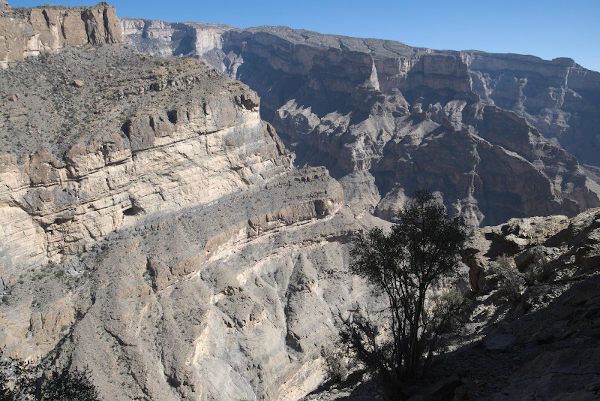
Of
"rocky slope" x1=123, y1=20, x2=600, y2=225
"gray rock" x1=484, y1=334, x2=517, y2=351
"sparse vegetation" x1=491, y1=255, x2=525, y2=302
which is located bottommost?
"gray rock" x1=484, y1=334, x2=517, y2=351

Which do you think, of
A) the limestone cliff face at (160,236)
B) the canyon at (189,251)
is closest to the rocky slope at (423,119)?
the limestone cliff face at (160,236)

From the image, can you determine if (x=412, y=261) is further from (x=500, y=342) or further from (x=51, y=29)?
(x=51, y=29)

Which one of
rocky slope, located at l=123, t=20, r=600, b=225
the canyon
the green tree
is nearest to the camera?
the green tree

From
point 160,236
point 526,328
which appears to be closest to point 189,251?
point 160,236

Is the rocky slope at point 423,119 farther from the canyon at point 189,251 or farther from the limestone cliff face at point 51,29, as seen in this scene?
the limestone cliff face at point 51,29

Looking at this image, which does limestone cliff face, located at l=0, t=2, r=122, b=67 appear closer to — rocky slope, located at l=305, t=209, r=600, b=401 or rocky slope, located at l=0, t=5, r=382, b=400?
rocky slope, located at l=0, t=5, r=382, b=400

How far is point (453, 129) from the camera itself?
388 feet

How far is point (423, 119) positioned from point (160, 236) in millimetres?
98823

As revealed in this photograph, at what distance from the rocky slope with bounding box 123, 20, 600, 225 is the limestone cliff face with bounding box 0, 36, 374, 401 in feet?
61.4

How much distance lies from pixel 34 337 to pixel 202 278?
637 inches

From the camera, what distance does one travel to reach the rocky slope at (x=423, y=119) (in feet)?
351

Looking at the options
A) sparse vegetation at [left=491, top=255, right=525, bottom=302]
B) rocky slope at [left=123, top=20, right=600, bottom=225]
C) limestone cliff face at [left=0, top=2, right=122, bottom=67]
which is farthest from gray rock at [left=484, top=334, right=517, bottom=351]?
limestone cliff face at [left=0, top=2, right=122, bottom=67]

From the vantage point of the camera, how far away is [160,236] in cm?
4688

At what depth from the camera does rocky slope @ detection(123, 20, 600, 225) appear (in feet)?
351
